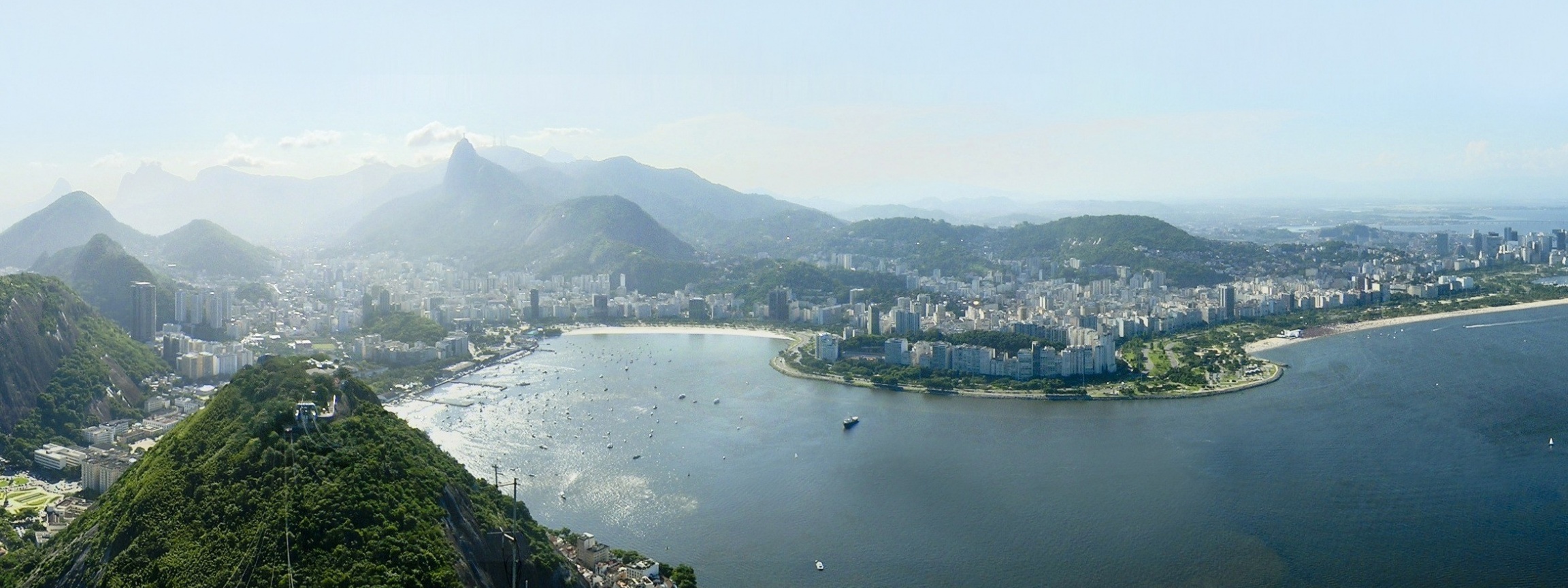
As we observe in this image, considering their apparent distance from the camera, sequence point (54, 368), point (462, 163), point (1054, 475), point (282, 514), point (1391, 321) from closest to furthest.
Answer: point (282, 514) < point (1054, 475) < point (54, 368) < point (1391, 321) < point (462, 163)

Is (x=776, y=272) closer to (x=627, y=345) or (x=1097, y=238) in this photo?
(x=627, y=345)

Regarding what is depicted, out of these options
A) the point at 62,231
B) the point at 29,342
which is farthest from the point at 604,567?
the point at 62,231

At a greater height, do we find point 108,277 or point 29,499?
point 108,277

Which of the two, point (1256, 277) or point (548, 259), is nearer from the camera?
point (1256, 277)

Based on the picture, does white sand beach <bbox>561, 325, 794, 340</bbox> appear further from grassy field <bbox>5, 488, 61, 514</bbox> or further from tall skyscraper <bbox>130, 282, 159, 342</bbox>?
grassy field <bbox>5, 488, 61, 514</bbox>

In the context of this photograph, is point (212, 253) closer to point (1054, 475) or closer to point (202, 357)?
point (202, 357)

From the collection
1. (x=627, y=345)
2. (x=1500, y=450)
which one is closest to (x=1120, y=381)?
(x=1500, y=450)
